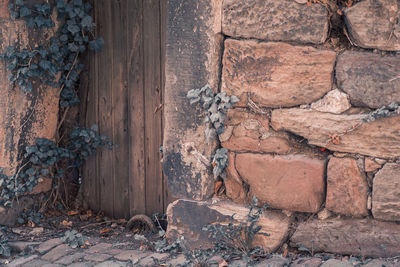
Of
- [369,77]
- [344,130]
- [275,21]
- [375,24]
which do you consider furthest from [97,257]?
[375,24]

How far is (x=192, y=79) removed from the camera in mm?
2842

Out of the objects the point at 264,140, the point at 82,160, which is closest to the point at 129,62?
the point at 82,160

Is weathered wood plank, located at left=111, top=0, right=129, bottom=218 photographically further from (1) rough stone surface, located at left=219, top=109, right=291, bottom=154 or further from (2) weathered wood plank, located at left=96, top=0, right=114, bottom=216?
(1) rough stone surface, located at left=219, top=109, right=291, bottom=154

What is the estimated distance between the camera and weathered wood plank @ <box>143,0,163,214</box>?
11.8ft

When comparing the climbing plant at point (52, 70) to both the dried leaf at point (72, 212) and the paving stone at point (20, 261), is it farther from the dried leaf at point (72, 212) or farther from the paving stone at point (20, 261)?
the paving stone at point (20, 261)

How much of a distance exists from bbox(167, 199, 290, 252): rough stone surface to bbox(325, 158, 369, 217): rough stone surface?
0.32m

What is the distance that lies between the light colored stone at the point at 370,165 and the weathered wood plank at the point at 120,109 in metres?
1.95

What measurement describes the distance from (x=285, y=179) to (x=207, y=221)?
529mm

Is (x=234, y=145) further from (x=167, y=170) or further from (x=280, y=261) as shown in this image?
(x=280, y=261)

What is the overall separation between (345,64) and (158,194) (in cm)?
181

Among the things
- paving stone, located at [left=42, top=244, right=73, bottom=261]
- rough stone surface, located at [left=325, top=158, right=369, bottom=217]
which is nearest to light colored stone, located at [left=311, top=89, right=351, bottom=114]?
rough stone surface, located at [left=325, top=158, right=369, bottom=217]

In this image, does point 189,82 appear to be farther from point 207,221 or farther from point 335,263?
point 335,263

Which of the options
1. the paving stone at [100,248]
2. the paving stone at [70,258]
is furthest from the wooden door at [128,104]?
the paving stone at [70,258]

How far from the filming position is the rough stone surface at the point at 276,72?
8.46 ft
